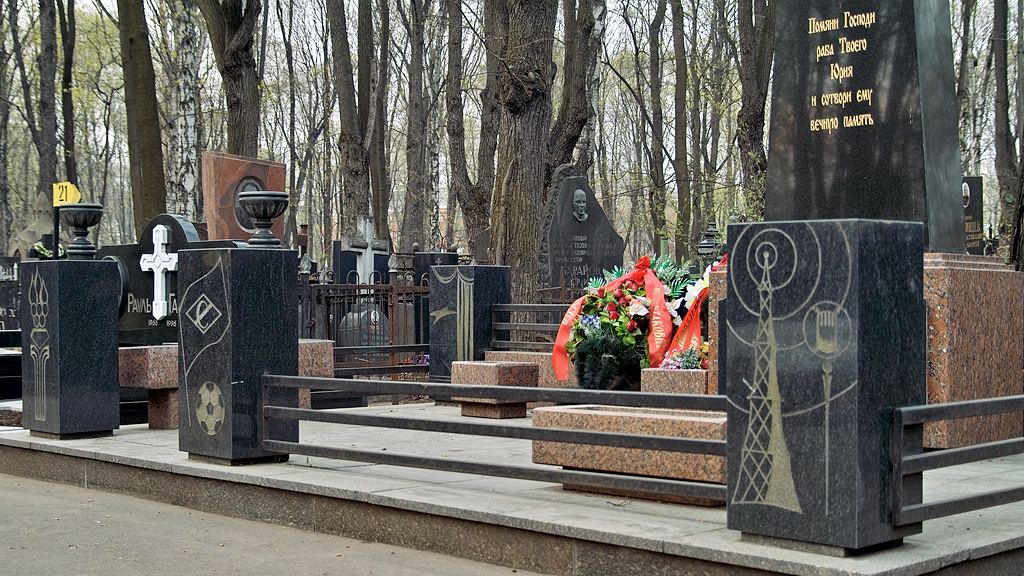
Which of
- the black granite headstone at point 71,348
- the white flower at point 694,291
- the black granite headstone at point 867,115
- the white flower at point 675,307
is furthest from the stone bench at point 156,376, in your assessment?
the black granite headstone at point 867,115

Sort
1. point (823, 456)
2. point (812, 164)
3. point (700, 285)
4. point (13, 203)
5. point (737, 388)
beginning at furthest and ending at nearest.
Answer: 1. point (13, 203)
2. point (700, 285)
3. point (812, 164)
4. point (737, 388)
5. point (823, 456)

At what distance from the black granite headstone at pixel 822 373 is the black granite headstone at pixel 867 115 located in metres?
3.70

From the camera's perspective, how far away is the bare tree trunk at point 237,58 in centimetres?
1802

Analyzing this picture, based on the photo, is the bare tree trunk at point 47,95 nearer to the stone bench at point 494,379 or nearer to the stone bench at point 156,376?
the stone bench at point 156,376

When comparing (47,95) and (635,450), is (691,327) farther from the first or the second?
(47,95)

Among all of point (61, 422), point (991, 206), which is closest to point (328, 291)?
point (61, 422)

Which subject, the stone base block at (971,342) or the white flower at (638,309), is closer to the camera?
the stone base block at (971,342)

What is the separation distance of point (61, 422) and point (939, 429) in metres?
6.94

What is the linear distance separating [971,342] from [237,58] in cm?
1426

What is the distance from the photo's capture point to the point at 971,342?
305 inches

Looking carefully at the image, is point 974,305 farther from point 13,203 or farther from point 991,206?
point 991,206

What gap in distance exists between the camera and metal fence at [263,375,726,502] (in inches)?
207

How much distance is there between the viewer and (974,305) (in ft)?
25.6

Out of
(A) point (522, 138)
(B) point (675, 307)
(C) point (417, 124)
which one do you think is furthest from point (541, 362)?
(C) point (417, 124)
